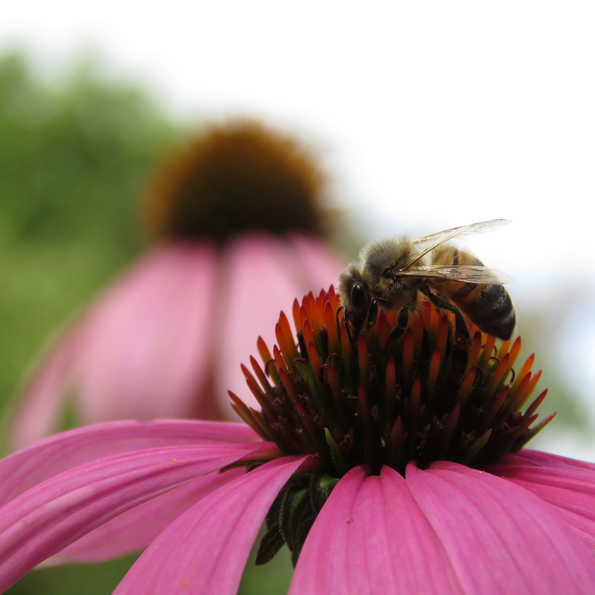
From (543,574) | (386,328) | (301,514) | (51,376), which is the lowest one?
(51,376)

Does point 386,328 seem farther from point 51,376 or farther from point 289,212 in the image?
point 289,212

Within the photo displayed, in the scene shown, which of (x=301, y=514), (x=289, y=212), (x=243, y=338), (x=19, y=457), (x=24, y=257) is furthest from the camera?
(x=24, y=257)

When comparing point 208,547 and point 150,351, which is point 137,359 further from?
point 208,547

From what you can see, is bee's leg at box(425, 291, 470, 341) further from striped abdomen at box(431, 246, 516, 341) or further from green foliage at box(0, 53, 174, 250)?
green foliage at box(0, 53, 174, 250)

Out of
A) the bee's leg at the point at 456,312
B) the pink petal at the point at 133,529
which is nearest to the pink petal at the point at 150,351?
the pink petal at the point at 133,529

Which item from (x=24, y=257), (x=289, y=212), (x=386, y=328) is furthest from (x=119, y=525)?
(x=24, y=257)

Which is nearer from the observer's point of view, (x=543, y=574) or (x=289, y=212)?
(x=543, y=574)

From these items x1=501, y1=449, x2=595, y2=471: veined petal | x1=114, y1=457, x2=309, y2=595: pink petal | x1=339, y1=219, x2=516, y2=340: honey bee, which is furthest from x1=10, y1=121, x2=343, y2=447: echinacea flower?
x1=114, y1=457, x2=309, y2=595: pink petal
